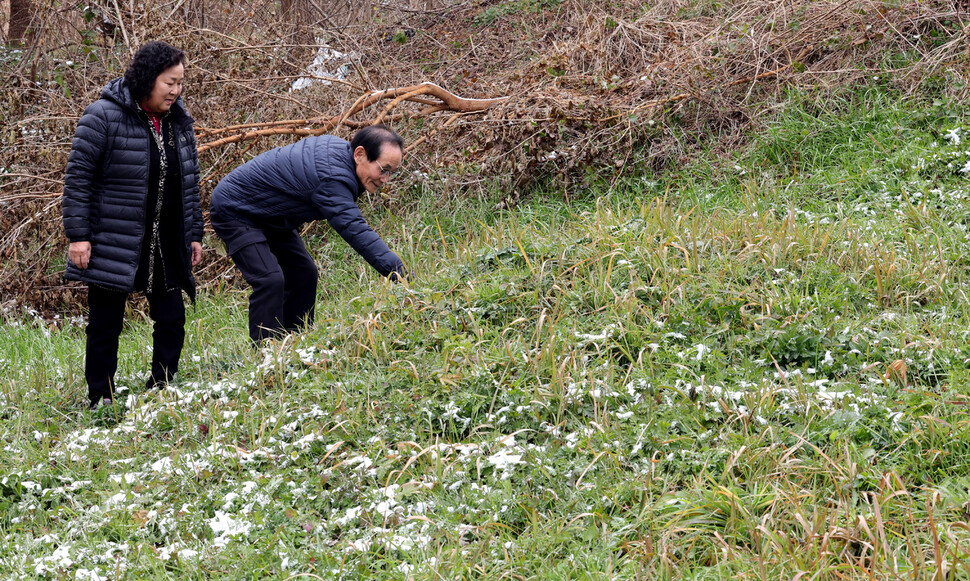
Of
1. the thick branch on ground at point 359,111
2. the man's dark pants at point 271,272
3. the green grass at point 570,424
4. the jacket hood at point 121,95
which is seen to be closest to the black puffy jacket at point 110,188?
the jacket hood at point 121,95

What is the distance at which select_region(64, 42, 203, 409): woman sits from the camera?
4.20m

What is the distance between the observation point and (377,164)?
15.1 ft

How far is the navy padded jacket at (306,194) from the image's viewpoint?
460 cm

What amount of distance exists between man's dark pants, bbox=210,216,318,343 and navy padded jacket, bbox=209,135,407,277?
0.08 metres

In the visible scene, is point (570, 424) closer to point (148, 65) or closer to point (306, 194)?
point (306, 194)

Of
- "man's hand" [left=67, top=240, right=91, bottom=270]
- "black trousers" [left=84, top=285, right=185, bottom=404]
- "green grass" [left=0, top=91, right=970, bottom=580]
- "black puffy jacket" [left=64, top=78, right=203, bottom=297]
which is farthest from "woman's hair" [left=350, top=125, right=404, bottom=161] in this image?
"man's hand" [left=67, top=240, right=91, bottom=270]

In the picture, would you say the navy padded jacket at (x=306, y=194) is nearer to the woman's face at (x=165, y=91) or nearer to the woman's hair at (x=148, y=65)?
the woman's face at (x=165, y=91)

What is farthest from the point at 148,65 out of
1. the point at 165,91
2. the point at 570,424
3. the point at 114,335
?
the point at 570,424

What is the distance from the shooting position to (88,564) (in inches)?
120

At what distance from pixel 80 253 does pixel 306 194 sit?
3.87ft

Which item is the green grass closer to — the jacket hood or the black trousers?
the black trousers

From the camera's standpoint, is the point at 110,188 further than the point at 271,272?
No

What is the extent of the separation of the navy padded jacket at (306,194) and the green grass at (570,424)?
327 mm

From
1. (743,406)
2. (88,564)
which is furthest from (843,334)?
(88,564)
